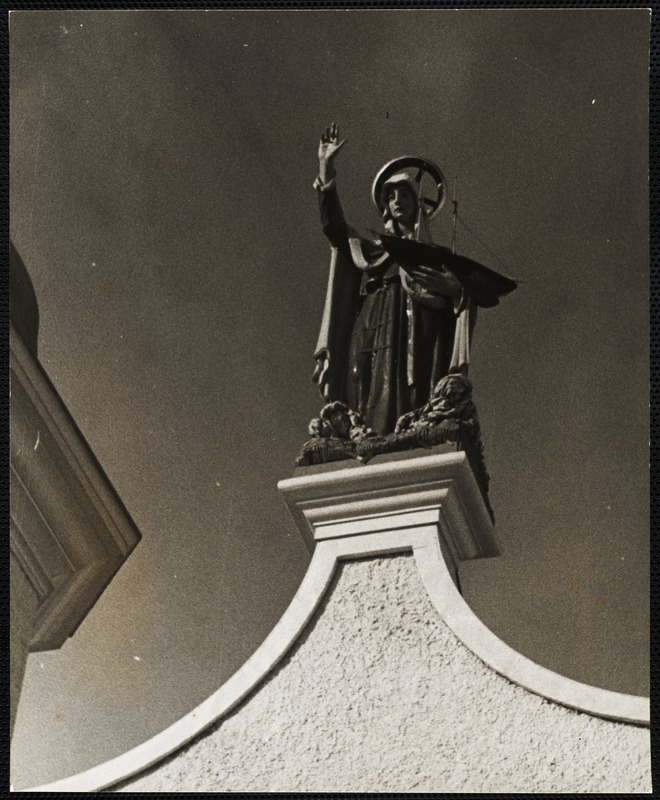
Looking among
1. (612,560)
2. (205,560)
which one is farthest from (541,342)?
(205,560)

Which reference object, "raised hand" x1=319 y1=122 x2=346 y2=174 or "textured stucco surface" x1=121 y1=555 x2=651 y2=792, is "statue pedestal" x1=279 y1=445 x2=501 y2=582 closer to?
"textured stucco surface" x1=121 y1=555 x2=651 y2=792

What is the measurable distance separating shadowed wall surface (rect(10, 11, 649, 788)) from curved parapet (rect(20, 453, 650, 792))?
0.23m

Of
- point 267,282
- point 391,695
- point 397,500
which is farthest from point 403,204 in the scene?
point 391,695

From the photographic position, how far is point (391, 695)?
5359 mm

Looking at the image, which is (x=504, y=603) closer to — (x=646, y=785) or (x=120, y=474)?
(x=646, y=785)

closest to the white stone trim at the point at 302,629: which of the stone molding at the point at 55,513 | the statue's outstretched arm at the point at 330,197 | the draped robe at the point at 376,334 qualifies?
the draped robe at the point at 376,334

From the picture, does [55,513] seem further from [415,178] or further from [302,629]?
[415,178]

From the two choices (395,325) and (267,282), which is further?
(267,282)

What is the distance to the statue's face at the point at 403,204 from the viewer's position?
595 centimetres

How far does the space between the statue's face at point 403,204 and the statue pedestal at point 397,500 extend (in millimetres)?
720

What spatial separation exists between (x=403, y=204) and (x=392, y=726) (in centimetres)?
150

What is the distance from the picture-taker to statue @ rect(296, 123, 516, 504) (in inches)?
224

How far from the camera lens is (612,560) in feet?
18.5

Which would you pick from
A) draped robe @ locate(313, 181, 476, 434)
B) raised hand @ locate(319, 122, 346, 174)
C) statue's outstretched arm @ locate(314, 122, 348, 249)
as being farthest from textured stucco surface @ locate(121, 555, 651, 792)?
raised hand @ locate(319, 122, 346, 174)
